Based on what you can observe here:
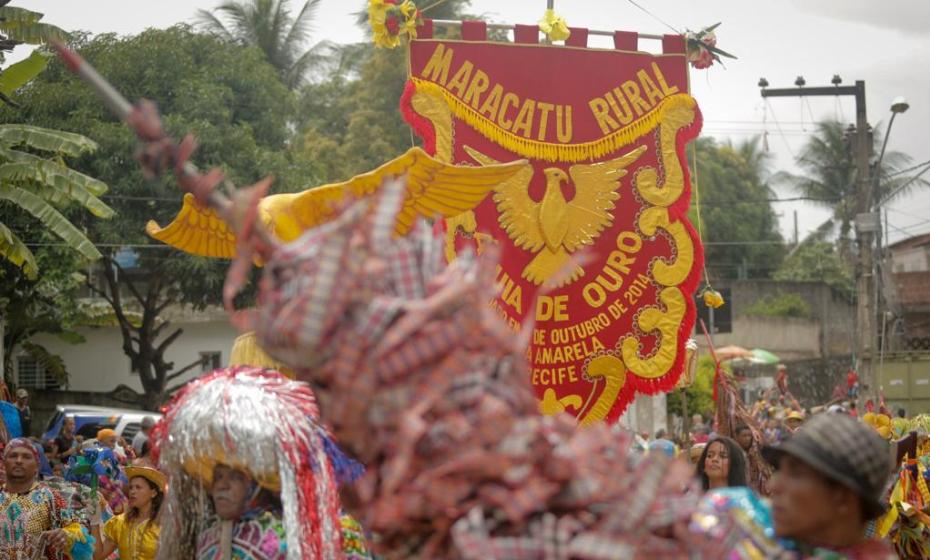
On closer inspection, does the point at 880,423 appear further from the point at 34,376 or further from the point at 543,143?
the point at 34,376

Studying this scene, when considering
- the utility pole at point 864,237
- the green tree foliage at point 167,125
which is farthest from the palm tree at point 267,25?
the utility pole at point 864,237

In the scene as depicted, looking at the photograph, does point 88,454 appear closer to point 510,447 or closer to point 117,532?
point 117,532

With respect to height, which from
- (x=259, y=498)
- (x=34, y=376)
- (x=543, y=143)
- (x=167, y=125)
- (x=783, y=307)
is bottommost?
(x=34, y=376)

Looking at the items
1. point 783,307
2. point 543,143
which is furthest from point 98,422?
point 783,307

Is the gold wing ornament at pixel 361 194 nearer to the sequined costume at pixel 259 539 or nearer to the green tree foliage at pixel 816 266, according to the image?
the sequined costume at pixel 259 539

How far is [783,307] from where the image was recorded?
139 feet

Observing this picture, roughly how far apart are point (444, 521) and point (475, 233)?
5290 mm

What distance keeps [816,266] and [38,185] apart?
38.3 meters

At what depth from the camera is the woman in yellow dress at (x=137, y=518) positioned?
22.7ft

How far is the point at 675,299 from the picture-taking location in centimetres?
812

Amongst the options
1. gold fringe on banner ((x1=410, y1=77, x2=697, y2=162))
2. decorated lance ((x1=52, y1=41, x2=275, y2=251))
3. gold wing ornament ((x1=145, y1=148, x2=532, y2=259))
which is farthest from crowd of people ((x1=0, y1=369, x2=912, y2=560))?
gold fringe on banner ((x1=410, y1=77, x2=697, y2=162))

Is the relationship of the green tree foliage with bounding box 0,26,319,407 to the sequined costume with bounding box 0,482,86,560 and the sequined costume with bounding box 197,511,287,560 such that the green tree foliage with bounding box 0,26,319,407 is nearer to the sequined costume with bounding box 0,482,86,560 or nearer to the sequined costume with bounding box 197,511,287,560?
the sequined costume with bounding box 0,482,86,560

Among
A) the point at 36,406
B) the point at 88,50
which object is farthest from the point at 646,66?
the point at 36,406

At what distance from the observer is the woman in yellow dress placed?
6910 millimetres
